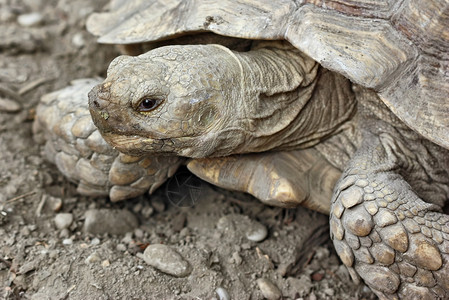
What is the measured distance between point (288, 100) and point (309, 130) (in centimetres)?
27

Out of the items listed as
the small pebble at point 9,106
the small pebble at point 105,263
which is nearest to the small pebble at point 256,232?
the small pebble at point 105,263

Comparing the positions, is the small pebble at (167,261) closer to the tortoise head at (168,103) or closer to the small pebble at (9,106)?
the tortoise head at (168,103)

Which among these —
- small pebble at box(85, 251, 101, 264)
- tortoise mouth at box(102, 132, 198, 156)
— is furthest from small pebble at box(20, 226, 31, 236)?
tortoise mouth at box(102, 132, 198, 156)

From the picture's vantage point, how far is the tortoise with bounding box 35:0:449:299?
6.45 ft

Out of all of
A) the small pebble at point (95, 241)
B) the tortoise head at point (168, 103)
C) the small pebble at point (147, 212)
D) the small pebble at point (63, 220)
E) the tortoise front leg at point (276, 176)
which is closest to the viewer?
the tortoise head at point (168, 103)

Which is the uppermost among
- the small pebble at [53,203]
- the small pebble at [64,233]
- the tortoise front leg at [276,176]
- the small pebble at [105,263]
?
the tortoise front leg at [276,176]

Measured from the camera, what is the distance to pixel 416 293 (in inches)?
81.1

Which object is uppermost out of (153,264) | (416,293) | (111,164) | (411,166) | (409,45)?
(409,45)

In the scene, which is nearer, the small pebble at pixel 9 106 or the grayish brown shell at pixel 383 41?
the grayish brown shell at pixel 383 41

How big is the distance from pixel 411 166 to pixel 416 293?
0.64 m

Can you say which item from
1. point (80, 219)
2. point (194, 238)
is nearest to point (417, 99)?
point (194, 238)

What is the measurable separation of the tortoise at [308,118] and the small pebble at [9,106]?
761 mm

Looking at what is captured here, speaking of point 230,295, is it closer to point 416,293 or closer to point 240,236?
point 240,236

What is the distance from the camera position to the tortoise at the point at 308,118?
77.4 inches
